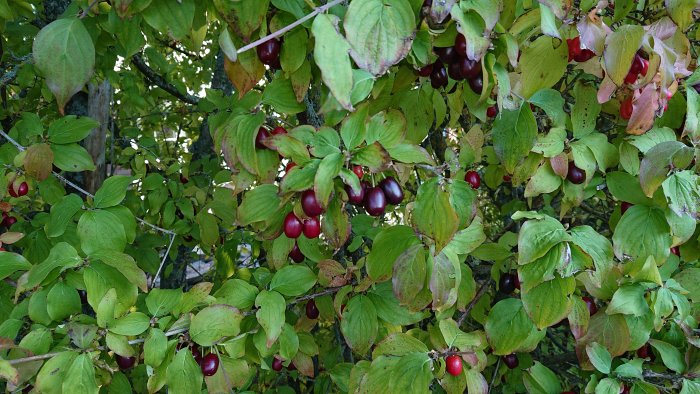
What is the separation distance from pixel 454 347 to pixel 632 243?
0.65 metres

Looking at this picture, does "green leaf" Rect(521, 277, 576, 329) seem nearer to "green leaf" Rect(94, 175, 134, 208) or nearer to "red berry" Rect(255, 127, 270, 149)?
"red berry" Rect(255, 127, 270, 149)

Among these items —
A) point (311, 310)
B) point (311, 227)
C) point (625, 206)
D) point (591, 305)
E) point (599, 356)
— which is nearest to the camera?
point (311, 227)

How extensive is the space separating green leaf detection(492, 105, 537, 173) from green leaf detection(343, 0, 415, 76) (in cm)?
54

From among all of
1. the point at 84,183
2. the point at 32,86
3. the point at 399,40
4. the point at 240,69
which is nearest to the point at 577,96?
the point at 399,40

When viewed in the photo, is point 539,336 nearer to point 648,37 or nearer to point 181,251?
point 648,37

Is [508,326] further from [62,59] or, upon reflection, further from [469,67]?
[62,59]

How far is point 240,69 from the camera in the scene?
4.96 feet

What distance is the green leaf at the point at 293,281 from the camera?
1.95 m

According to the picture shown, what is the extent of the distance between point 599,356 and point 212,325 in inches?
48.8

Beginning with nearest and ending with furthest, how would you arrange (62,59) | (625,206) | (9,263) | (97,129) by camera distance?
(62,59) < (9,263) < (625,206) < (97,129)

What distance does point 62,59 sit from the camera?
53.7 inches

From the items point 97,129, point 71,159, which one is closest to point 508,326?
point 71,159

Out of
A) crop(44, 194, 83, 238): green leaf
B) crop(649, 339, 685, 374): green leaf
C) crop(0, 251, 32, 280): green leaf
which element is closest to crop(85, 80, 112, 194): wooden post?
crop(44, 194, 83, 238): green leaf

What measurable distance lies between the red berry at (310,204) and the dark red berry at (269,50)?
13.5 inches
